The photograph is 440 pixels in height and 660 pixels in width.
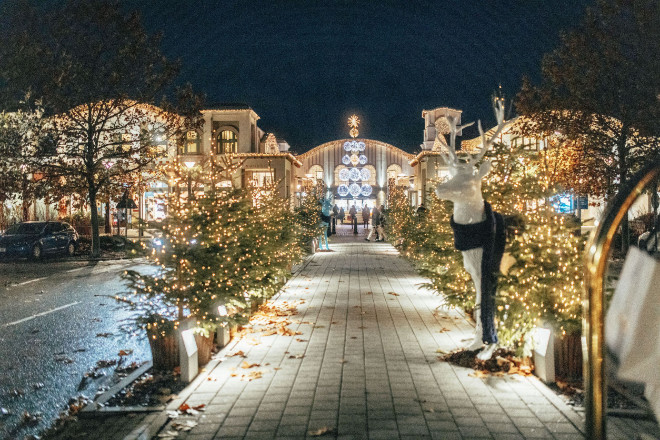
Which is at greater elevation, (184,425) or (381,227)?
(381,227)

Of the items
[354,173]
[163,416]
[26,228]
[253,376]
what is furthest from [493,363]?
[354,173]

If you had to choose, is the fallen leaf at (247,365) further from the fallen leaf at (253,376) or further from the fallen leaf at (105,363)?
the fallen leaf at (105,363)

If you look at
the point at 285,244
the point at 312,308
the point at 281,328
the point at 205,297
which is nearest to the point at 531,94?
the point at 285,244

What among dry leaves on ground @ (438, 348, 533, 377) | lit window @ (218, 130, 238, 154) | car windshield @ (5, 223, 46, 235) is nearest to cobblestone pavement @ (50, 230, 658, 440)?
dry leaves on ground @ (438, 348, 533, 377)

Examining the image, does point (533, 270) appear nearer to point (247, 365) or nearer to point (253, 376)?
point (253, 376)

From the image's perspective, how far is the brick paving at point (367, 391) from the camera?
4.84 metres

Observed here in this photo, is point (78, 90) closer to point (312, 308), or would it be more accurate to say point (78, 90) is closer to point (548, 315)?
point (312, 308)

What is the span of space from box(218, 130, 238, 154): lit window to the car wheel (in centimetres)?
2198

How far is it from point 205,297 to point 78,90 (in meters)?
20.6

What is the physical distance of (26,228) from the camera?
25.5 metres

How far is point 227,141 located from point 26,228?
841 inches

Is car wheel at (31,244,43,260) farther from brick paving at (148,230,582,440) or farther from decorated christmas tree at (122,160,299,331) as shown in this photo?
decorated christmas tree at (122,160,299,331)

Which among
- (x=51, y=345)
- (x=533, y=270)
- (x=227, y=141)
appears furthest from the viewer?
(x=227, y=141)

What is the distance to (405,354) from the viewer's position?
760 cm
